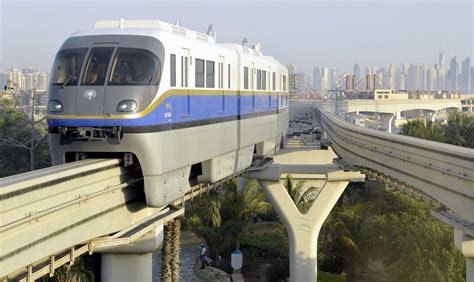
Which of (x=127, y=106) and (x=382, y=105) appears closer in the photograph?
(x=127, y=106)

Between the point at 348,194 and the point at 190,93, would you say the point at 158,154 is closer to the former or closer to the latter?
the point at 190,93

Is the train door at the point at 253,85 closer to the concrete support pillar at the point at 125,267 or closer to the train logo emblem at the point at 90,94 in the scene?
the concrete support pillar at the point at 125,267

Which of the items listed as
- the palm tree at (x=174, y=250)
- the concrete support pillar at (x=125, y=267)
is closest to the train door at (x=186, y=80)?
the concrete support pillar at (x=125, y=267)

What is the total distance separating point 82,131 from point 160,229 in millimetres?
4343

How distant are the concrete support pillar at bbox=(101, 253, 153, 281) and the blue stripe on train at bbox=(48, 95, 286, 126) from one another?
3581 mm

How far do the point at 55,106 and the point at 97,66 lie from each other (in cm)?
96

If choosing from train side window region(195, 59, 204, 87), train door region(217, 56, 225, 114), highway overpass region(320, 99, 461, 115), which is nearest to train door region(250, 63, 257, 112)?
train door region(217, 56, 225, 114)

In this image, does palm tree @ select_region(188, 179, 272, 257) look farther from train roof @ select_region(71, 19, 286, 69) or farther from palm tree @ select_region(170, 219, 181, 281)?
train roof @ select_region(71, 19, 286, 69)

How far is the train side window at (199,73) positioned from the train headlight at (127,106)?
108 inches

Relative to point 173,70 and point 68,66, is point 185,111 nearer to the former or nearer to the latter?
point 173,70

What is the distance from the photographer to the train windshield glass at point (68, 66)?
1089 cm

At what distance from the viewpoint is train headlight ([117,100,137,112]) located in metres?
10.5

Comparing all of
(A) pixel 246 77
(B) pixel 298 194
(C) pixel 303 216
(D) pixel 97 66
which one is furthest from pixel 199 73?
(B) pixel 298 194

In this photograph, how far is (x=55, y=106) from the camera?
10.8 metres
